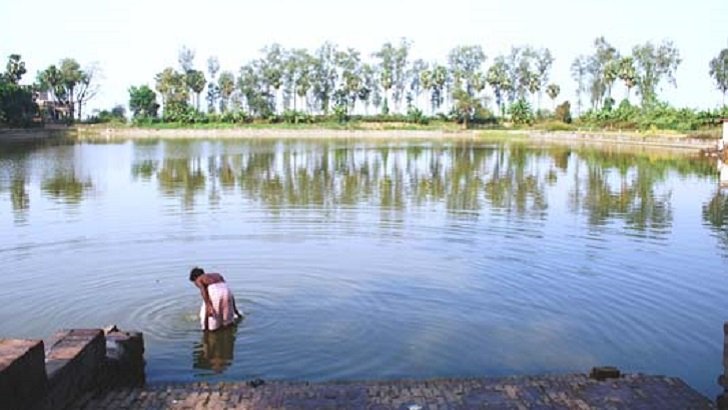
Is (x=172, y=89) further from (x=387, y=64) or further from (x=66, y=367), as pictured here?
(x=66, y=367)

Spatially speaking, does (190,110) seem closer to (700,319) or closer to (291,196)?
(291,196)

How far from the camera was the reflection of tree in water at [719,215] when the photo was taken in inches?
725

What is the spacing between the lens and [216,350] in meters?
9.63

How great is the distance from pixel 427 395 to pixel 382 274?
631cm

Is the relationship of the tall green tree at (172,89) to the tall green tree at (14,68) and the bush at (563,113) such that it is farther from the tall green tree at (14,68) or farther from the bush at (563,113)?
the bush at (563,113)

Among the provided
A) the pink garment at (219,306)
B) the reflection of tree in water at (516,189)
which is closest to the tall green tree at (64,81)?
the reflection of tree in water at (516,189)

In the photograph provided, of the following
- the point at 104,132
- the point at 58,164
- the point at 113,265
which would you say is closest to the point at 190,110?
the point at 104,132

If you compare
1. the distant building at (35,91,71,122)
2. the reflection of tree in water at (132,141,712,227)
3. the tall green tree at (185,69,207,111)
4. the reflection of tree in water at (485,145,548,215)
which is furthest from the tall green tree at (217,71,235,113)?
the reflection of tree in water at (485,145,548,215)

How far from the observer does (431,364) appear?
9.30m

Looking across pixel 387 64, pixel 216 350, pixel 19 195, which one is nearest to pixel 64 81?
pixel 387 64

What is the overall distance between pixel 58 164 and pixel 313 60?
75.5m

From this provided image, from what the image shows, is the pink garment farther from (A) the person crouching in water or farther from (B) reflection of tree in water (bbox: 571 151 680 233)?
(B) reflection of tree in water (bbox: 571 151 680 233)

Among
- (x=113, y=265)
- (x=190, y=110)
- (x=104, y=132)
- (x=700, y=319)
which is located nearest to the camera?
(x=700, y=319)

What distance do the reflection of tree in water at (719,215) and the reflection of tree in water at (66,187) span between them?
726 inches
